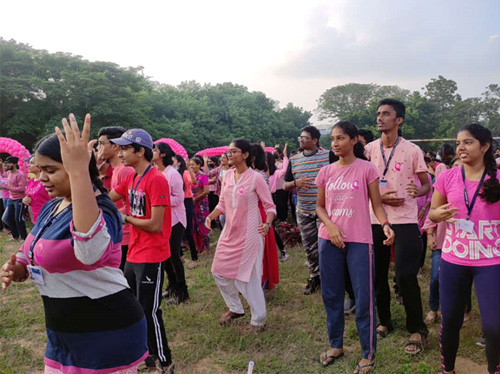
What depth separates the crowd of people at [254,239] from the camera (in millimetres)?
1754

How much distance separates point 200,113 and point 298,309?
96.6ft

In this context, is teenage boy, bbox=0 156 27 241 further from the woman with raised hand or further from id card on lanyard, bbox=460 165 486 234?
id card on lanyard, bbox=460 165 486 234

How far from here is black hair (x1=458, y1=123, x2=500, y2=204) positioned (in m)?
2.69

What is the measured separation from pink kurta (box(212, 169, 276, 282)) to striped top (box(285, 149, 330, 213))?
3.18 feet

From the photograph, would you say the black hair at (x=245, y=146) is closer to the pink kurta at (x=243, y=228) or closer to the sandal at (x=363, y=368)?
the pink kurta at (x=243, y=228)

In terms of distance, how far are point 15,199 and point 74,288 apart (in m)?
8.41

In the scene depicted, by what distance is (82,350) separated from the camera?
1.79 meters

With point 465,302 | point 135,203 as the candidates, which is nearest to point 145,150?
point 135,203

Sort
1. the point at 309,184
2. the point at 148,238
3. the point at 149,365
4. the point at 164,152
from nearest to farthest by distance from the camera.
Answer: the point at 148,238 → the point at 149,365 → the point at 309,184 → the point at 164,152

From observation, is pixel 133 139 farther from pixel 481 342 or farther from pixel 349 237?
pixel 481 342

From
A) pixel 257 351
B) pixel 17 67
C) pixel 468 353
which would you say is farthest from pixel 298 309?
pixel 17 67

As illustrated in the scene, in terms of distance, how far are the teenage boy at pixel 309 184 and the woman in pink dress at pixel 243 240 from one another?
93 centimetres

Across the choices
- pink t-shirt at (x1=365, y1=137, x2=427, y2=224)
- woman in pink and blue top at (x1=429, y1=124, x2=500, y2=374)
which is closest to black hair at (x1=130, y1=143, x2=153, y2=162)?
pink t-shirt at (x1=365, y1=137, x2=427, y2=224)

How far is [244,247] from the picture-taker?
159 inches
